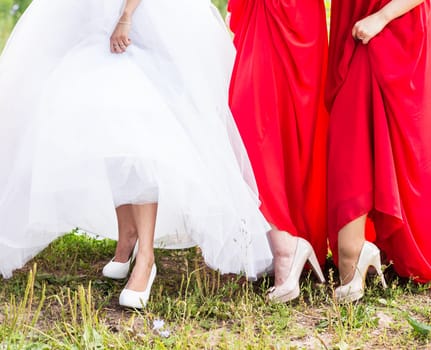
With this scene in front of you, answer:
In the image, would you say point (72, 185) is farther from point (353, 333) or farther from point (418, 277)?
point (418, 277)

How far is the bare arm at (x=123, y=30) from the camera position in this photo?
3.23 metres

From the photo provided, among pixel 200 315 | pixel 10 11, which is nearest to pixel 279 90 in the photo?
pixel 200 315

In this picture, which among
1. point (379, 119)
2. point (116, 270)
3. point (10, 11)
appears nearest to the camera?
point (379, 119)

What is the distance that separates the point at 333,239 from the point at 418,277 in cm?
39

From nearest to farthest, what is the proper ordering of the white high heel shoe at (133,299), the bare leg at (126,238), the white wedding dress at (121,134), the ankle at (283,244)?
the white wedding dress at (121,134) → the white high heel shoe at (133,299) → the ankle at (283,244) → the bare leg at (126,238)

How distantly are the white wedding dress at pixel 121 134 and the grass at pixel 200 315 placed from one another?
17cm

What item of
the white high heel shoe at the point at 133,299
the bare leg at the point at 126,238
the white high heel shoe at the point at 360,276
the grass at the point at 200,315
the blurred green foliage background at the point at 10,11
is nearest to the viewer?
the grass at the point at 200,315

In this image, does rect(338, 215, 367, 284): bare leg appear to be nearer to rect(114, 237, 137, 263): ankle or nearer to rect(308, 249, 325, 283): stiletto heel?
rect(308, 249, 325, 283): stiletto heel

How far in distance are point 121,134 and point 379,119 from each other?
3.30ft

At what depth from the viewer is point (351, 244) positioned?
3.36 m

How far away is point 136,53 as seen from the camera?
3.26 metres

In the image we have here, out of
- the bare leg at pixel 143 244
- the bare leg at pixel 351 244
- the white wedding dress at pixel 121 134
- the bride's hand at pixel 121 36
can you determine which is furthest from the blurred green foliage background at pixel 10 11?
the bare leg at pixel 351 244

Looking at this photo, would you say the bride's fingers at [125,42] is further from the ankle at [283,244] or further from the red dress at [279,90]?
the ankle at [283,244]

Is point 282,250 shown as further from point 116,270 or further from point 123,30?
point 123,30
